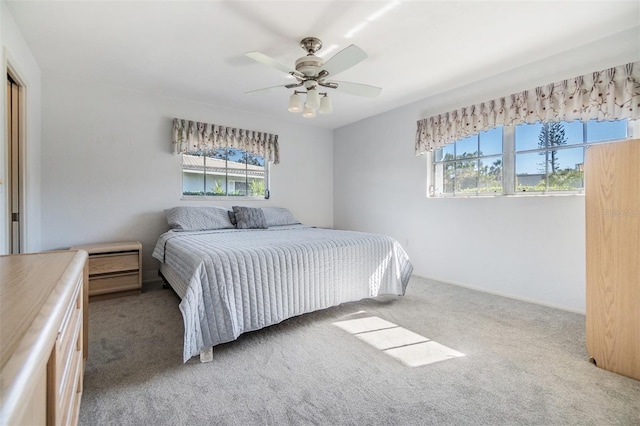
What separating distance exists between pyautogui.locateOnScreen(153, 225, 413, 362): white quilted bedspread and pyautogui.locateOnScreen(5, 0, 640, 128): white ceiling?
1.69 m

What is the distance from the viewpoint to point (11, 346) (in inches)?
16.5

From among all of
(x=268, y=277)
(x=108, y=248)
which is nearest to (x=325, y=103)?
(x=268, y=277)

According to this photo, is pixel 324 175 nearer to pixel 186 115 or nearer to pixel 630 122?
pixel 186 115

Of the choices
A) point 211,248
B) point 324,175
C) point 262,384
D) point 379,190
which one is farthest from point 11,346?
point 324,175

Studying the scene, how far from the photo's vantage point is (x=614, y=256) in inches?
67.3

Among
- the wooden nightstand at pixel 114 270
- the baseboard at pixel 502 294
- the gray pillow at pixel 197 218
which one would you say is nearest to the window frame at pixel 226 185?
the gray pillow at pixel 197 218

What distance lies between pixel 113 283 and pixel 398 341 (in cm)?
284

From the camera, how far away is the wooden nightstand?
2883 mm

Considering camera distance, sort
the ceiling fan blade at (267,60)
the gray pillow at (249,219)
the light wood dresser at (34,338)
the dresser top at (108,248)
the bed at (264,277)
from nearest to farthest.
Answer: the light wood dresser at (34,338) < the bed at (264,277) < the ceiling fan blade at (267,60) < the dresser top at (108,248) < the gray pillow at (249,219)

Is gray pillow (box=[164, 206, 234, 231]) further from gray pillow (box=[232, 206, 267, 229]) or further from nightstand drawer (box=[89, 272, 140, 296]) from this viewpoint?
nightstand drawer (box=[89, 272, 140, 296])

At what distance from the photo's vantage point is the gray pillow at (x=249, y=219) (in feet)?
12.2

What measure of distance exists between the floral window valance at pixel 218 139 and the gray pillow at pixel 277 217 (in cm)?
85

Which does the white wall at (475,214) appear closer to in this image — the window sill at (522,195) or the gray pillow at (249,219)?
the window sill at (522,195)

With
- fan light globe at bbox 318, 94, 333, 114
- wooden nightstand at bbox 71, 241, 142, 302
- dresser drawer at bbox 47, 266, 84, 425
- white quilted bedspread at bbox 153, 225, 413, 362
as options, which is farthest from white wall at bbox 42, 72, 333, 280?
dresser drawer at bbox 47, 266, 84, 425
